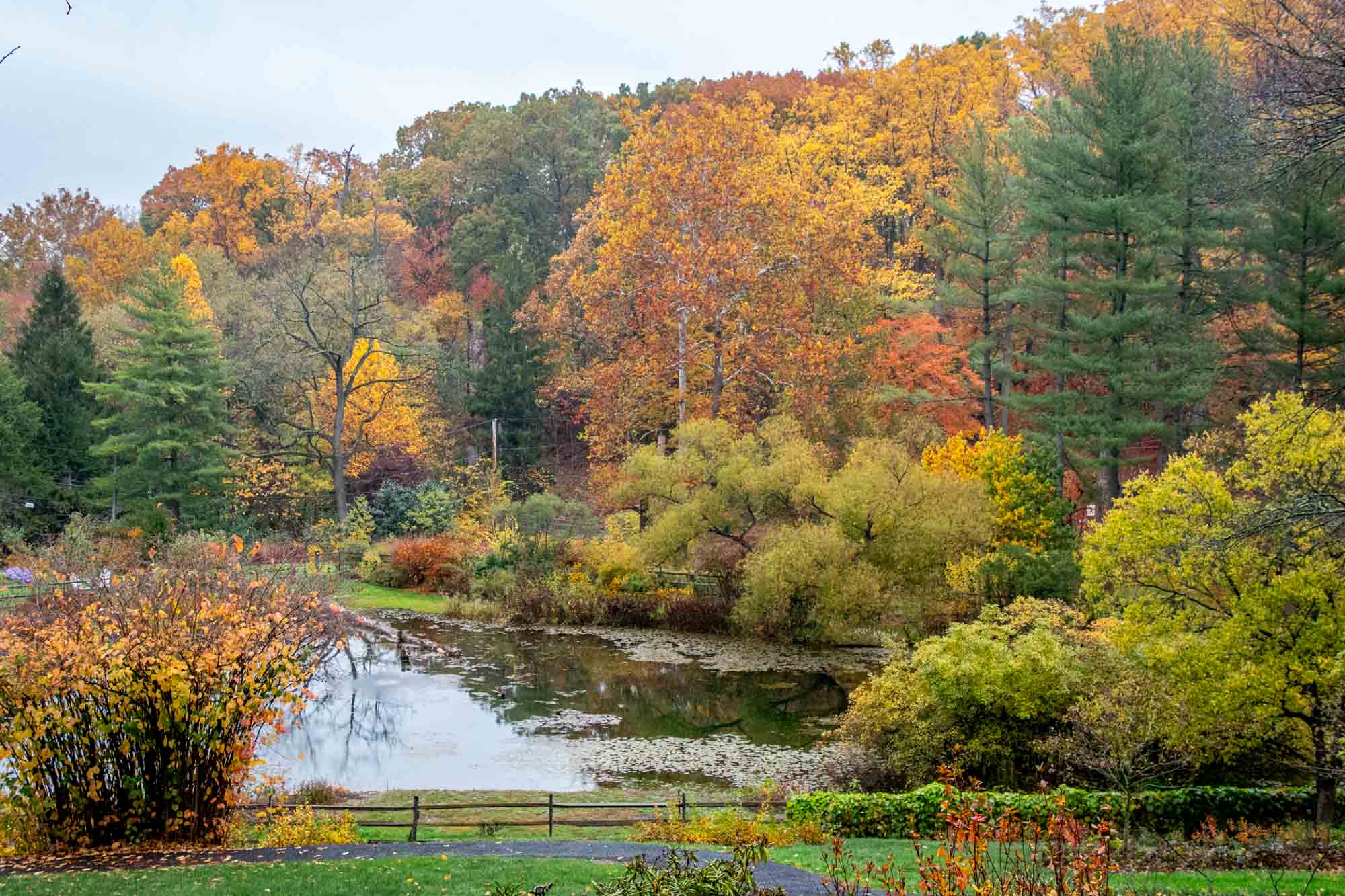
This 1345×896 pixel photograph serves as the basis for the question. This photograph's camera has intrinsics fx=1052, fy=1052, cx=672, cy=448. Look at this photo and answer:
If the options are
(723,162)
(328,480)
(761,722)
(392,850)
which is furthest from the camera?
(328,480)

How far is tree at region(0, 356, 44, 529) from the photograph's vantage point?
38.3m

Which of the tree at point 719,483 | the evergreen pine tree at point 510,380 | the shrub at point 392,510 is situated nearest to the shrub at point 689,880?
the tree at point 719,483

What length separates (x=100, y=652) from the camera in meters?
12.0

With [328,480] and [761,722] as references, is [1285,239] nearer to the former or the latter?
[761,722]

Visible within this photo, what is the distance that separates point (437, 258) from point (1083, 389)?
36490mm

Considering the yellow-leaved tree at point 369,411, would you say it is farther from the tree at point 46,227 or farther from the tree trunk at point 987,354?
the tree at point 46,227

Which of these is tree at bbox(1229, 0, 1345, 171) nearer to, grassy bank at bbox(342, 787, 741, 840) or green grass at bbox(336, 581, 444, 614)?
grassy bank at bbox(342, 787, 741, 840)

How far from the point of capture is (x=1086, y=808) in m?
14.7

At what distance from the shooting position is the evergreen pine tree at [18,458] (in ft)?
126

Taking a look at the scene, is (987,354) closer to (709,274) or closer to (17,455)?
(709,274)

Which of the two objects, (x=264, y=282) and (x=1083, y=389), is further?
(x=264, y=282)

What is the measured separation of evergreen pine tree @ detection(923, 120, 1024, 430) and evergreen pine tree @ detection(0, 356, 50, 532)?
33.5m

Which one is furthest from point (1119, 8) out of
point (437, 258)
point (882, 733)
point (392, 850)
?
point (392, 850)

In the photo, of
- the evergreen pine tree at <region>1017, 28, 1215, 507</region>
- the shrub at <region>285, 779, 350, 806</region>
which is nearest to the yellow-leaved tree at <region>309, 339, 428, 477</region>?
the evergreen pine tree at <region>1017, 28, 1215, 507</region>
